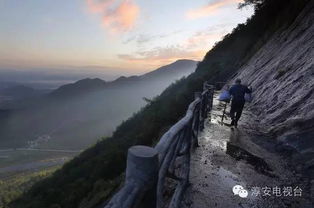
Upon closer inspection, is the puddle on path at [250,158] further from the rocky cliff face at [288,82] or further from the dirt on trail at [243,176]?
the rocky cliff face at [288,82]

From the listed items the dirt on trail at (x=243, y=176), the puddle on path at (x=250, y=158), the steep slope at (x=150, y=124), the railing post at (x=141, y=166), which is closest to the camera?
the railing post at (x=141, y=166)

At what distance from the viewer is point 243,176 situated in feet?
22.8

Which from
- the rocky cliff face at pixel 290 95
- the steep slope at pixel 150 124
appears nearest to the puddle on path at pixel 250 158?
the rocky cliff face at pixel 290 95

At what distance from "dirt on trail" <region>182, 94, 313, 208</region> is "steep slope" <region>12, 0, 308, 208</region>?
403 centimetres

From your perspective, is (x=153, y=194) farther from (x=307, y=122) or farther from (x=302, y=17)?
(x=302, y=17)

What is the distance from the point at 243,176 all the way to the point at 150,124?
41.3 ft

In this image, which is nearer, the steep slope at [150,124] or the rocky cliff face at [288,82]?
the rocky cliff face at [288,82]

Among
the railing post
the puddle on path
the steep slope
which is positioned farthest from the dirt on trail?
the steep slope

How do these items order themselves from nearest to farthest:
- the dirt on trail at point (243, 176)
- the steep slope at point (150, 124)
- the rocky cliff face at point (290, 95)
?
the dirt on trail at point (243, 176), the rocky cliff face at point (290, 95), the steep slope at point (150, 124)

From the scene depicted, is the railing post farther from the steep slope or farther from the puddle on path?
the steep slope

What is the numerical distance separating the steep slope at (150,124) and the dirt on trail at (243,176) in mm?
4034

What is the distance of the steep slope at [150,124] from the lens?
17531 millimetres

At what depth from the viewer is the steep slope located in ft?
57.5

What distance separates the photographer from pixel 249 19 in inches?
1478
